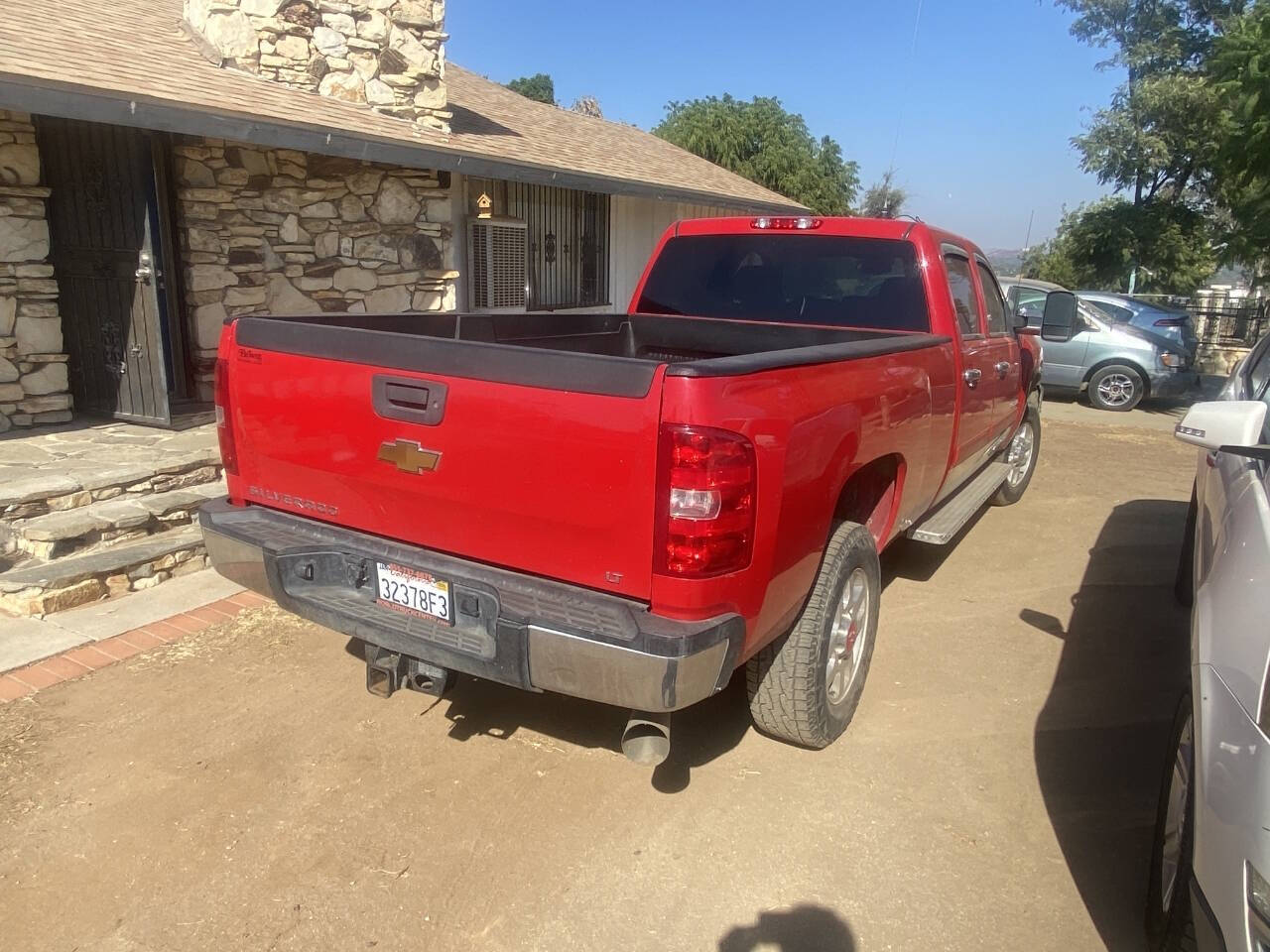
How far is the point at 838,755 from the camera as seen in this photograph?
3459mm

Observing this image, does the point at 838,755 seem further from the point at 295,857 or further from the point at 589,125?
the point at 589,125

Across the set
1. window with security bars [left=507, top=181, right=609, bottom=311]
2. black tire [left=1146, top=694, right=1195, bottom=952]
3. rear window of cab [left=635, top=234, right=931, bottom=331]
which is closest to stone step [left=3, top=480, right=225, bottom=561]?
rear window of cab [left=635, top=234, right=931, bottom=331]

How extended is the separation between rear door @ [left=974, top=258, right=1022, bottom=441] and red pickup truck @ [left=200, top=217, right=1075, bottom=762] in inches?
52.8

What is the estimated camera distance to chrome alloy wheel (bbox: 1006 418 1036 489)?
7.02 m

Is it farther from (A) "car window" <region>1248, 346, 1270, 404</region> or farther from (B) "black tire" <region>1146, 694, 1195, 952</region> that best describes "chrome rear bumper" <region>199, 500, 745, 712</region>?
(A) "car window" <region>1248, 346, 1270, 404</region>

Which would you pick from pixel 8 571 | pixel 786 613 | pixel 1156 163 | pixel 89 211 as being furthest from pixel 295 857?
pixel 1156 163

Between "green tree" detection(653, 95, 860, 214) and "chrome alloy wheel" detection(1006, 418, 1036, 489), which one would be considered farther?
"green tree" detection(653, 95, 860, 214)

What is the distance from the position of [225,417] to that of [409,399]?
0.98 metres

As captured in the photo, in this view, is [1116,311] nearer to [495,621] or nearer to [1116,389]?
[1116,389]

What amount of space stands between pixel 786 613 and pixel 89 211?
659cm

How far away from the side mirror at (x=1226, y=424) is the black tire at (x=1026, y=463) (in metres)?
3.84

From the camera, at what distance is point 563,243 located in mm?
12258

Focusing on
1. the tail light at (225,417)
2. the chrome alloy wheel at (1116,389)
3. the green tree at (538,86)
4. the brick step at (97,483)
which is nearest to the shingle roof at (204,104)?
the brick step at (97,483)

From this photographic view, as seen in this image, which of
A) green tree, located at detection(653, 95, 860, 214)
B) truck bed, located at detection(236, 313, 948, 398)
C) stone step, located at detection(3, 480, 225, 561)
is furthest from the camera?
green tree, located at detection(653, 95, 860, 214)
